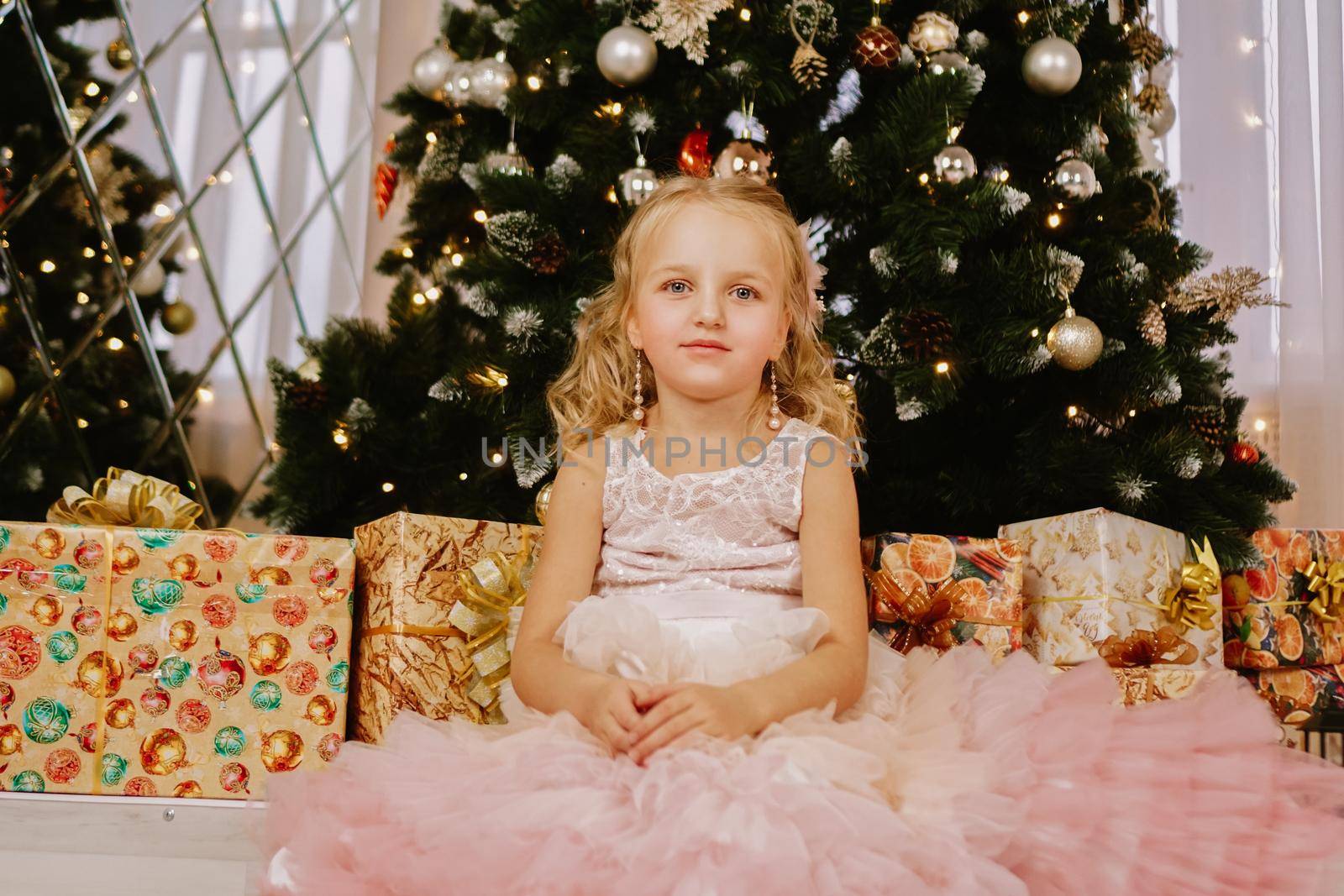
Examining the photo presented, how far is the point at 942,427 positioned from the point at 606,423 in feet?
1.98

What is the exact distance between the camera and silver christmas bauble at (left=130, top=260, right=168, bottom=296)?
220cm

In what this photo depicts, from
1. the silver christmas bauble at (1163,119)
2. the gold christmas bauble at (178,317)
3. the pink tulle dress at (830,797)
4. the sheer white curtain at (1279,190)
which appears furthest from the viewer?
the gold christmas bauble at (178,317)

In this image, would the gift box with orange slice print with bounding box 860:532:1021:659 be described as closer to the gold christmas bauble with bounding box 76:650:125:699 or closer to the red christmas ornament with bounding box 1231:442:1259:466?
the red christmas ornament with bounding box 1231:442:1259:466

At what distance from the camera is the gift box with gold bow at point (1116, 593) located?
1.38m

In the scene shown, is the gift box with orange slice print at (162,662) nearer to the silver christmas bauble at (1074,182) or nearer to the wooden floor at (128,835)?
the wooden floor at (128,835)

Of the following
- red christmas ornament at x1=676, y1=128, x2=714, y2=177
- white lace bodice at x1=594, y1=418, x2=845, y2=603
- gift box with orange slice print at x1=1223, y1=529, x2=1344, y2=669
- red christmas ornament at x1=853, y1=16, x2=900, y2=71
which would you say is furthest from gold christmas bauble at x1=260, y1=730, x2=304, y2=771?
gift box with orange slice print at x1=1223, y1=529, x2=1344, y2=669

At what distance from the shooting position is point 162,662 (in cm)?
126

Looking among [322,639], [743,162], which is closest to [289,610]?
→ [322,639]

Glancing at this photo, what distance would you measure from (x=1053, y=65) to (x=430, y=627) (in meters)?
1.18

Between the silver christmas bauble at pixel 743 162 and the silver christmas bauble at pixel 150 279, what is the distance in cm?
132

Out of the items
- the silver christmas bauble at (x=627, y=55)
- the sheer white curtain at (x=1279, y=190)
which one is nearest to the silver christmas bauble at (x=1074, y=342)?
the silver christmas bauble at (x=627, y=55)

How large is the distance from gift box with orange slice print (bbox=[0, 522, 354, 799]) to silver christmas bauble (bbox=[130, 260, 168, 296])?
1062mm

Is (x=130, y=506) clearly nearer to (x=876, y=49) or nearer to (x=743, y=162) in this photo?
(x=743, y=162)

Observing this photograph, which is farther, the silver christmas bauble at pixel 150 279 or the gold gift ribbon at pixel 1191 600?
the silver christmas bauble at pixel 150 279
